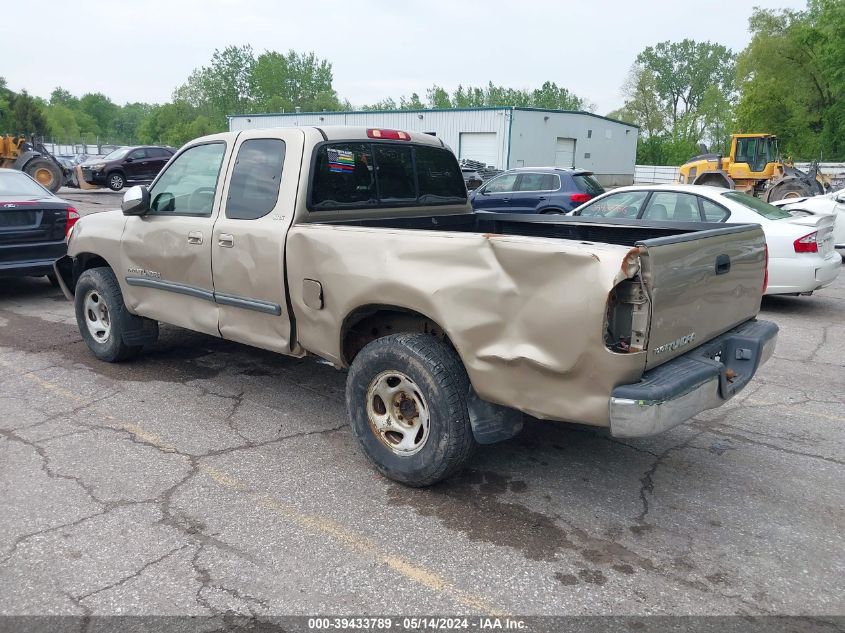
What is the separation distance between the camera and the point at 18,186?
352 inches

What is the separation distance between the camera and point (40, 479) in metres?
3.88

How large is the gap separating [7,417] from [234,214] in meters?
2.18

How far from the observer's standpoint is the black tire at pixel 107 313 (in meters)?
5.68

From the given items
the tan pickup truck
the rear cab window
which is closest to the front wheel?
the tan pickup truck

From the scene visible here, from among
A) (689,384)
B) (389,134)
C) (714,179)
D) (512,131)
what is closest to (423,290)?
(689,384)

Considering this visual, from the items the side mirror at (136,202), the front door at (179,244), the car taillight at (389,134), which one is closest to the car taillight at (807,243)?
the car taillight at (389,134)

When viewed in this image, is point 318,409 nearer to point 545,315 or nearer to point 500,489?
point 500,489

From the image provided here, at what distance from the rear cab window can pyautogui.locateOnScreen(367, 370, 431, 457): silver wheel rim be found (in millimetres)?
1283

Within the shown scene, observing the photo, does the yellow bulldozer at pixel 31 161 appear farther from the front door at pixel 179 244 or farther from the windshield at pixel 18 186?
the front door at pixel 179 244

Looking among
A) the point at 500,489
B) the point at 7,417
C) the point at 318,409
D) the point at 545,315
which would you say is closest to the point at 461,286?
the point at 545,315

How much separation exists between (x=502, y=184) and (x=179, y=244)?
11964mm

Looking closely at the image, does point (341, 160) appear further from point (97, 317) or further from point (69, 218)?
point (69, 218)

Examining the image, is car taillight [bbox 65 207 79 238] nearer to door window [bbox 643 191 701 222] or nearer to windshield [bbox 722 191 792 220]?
door window [bbox 643 191 701 222]

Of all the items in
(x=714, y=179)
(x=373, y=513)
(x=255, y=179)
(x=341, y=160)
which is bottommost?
(x=373, y=513)
